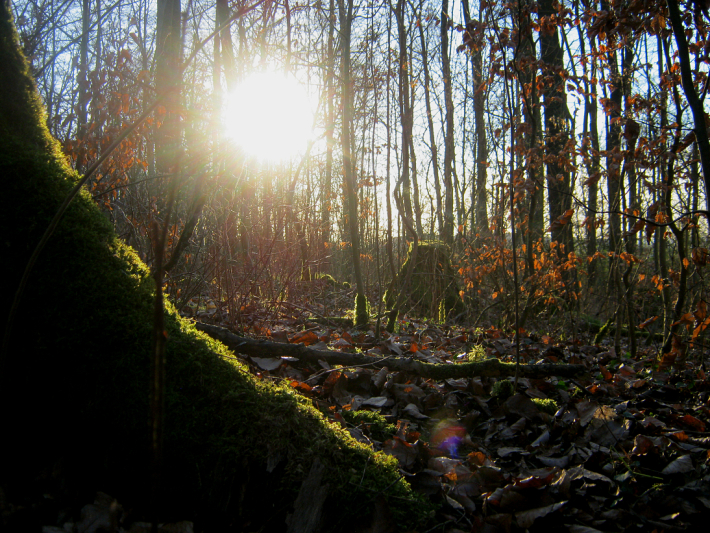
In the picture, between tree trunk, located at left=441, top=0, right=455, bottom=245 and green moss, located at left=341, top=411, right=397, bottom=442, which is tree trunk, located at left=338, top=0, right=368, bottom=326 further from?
tree trunk, located at left=441, top=0, right=455, bottom=245

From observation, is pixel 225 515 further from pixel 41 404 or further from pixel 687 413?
pixel 687 413

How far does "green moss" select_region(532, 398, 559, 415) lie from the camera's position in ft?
7.48

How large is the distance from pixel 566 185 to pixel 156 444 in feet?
22.2

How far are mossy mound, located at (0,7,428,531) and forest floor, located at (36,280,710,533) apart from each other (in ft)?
0.37

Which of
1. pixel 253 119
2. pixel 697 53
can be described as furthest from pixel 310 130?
pixel 697 53

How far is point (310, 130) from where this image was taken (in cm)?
791

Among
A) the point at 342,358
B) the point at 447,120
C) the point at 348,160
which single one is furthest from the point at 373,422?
the point at 447,120

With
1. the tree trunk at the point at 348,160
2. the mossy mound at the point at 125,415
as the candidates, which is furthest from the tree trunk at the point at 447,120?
the mossy mound at the point at 125,415

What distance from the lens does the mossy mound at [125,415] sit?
1.23m

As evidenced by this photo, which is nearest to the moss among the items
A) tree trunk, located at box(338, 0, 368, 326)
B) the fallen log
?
tree trunk, located at box(338, 0, 368, 326)

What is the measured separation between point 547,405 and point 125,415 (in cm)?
214

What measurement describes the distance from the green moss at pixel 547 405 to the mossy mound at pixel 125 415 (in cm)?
129

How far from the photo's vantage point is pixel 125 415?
1.28 meters

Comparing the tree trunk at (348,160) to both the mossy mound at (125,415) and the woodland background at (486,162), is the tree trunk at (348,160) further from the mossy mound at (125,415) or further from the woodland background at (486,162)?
the mossy mound at (125,415)
